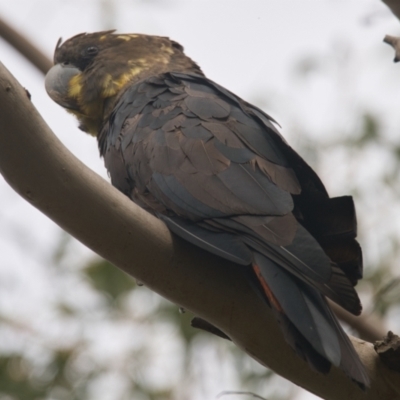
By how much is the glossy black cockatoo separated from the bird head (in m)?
0.32

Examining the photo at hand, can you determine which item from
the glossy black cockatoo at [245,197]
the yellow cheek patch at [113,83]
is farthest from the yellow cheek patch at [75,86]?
the glossy black cockatoo at [245,197]

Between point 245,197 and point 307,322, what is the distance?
50cm

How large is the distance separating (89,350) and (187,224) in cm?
301

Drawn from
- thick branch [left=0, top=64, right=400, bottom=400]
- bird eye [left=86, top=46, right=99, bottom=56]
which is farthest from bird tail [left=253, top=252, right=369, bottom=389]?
bird eye [left=86, top=46, right=99, bottom=56]

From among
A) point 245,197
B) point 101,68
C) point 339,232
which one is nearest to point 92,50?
point 101,68

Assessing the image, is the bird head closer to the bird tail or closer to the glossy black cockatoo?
the glossy black cockatoo

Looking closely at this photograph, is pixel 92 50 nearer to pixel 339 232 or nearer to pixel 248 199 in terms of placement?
pixel 248 199

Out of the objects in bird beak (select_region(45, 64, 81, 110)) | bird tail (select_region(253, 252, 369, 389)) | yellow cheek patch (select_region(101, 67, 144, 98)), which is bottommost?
bird beak (select_region(45, 64, 81, 110))

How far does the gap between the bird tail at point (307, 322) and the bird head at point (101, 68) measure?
164cm

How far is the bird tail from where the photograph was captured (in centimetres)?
208

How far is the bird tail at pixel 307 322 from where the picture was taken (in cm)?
208

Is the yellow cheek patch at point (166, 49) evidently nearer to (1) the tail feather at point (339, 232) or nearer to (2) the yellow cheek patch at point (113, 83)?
(2) the yellow cheek patch at point (113, 83)

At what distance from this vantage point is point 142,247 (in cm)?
Result: 231

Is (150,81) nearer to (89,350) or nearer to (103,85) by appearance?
(103,85)
